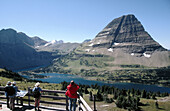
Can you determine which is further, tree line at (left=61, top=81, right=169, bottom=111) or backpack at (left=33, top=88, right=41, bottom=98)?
tree line at (left=61, top=81, right=169, bottom=111)

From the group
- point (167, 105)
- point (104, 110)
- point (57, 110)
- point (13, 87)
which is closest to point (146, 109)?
point (167, 105)

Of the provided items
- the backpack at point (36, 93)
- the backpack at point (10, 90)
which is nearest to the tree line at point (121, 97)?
the backpack at point (36, 93)

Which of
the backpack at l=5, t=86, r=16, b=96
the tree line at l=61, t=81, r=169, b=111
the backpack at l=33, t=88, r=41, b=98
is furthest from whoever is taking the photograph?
the tree line at l=61, t=81, r=169, b=111

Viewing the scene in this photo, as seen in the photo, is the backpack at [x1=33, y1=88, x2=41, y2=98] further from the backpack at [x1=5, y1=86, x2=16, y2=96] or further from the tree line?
the tree line

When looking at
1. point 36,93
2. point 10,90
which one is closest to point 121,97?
point 36,93

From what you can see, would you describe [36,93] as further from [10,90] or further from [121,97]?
[121,97]

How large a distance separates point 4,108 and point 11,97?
109 inches

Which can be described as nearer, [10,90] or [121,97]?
[10,90]

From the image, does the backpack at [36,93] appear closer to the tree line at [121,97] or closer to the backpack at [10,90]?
the backpack at [10,90]

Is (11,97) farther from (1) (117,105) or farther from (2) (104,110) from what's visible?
(1) (117,105)

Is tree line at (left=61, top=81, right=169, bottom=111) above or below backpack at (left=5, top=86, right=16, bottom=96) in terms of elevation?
below

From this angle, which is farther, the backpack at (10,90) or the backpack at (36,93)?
the backpack at (10,90)

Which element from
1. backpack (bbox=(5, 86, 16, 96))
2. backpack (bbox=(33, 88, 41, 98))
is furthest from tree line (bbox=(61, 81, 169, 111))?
backpack (bbox=(5, 86, 16, 96))

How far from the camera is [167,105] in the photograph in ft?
268
